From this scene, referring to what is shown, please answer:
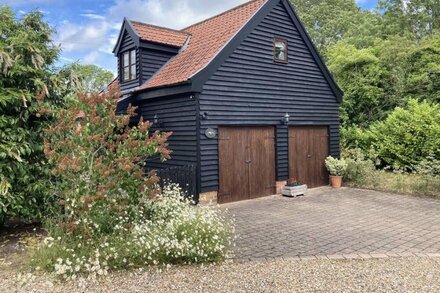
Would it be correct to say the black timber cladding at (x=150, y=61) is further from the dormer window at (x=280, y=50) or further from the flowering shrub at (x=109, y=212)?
the flowering shrub at (x=109, y=212)

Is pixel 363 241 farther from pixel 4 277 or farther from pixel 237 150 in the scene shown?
pixel 4 277

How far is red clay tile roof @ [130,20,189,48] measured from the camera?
38.9 ft

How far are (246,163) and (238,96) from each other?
1.99 meters

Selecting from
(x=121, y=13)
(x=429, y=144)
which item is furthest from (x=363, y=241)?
(x=121, y=13)

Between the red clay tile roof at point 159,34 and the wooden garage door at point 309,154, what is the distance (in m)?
5.06

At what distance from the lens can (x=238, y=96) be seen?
10.1m

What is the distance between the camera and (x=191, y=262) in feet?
16.5

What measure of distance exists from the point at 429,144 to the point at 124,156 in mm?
12740

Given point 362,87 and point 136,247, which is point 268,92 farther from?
point 362,87

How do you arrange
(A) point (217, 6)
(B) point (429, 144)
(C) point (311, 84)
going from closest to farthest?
(C) point (311, 84) → (B) point (429, 144) → (A) point (217, 6)

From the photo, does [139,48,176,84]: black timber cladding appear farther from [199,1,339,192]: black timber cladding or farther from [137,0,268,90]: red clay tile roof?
[199,1,339,192]: black timber cladding

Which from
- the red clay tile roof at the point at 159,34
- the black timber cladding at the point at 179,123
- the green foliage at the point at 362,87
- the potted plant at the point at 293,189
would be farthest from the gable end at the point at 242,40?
the green foliage at the point at 362,87

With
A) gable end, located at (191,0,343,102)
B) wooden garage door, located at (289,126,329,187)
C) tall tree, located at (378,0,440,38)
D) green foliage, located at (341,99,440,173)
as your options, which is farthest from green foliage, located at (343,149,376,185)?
tall tree, located at (378,0,440,38)

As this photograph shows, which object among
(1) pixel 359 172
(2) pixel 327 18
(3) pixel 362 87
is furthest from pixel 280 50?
(2) pixel 327 18
